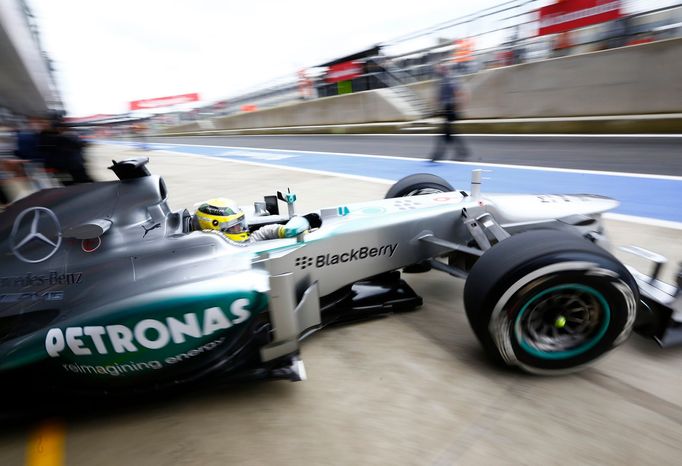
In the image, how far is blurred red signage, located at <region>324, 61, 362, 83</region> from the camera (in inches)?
794

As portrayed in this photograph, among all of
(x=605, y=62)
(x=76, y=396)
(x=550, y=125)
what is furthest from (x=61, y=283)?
(x=605, y=62)

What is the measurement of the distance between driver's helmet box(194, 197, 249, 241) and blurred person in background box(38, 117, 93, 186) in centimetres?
398

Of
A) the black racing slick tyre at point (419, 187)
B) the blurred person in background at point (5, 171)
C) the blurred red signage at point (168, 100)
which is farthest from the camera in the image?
the blurred red signage at point (168, 100)

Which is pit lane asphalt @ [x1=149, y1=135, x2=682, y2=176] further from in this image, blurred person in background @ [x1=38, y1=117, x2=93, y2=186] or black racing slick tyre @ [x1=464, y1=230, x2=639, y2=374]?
blurred person in background @ [x1=38, y1=117, x2=93, y2=186]

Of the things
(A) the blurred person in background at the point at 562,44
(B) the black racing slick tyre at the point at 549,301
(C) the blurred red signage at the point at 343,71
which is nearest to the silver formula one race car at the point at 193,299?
(B) the black racing slick tyre at the point at 549,301

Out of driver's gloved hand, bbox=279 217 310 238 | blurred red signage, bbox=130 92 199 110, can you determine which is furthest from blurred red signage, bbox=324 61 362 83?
blurred red signage, bbox=130 92 199 110

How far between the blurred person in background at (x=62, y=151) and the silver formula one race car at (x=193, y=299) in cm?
420

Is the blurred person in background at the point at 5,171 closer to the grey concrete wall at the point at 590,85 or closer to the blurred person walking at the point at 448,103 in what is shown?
the blurred person walking at the point at 448,103

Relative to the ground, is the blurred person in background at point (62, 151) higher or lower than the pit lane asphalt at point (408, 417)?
higher

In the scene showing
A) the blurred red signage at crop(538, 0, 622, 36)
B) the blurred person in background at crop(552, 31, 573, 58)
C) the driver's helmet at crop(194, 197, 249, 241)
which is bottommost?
the driver's helmet at crop(194, 197, 249, 241)

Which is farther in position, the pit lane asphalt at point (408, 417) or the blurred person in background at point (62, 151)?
the blurred person in background at point (62, 151)

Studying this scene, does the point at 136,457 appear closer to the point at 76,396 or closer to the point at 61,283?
the point at 76,396

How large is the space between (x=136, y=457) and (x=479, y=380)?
1.67 metres

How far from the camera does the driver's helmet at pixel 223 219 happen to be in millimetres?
2594
